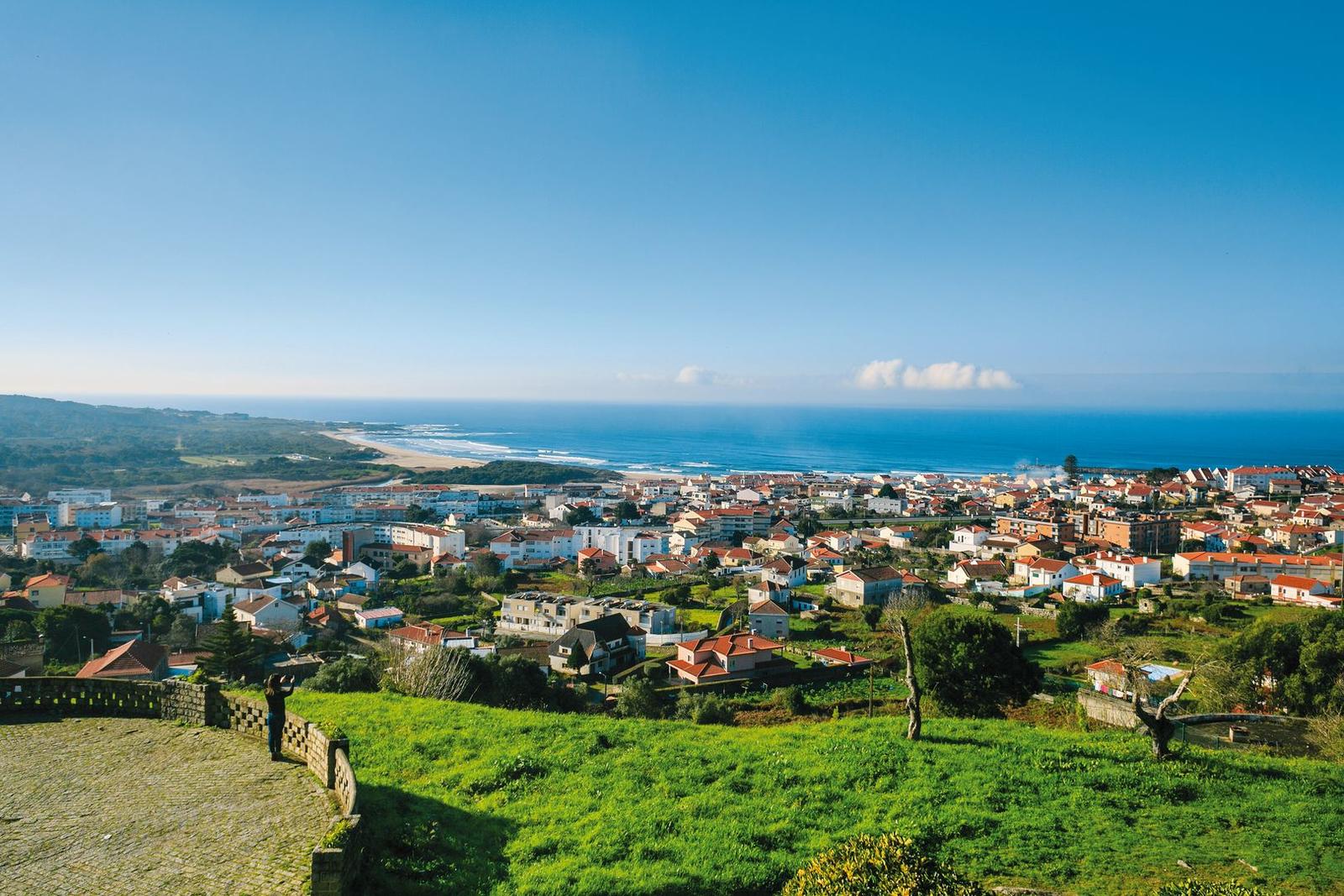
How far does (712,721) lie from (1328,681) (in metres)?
13.8

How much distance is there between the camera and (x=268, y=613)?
1245 inches

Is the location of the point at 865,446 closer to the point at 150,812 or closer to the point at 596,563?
the point at 596,563

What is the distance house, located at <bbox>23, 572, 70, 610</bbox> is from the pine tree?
16630mm

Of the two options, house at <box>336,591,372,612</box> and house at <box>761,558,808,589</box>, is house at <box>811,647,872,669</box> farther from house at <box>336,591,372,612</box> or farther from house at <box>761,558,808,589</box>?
house at <box>336,591,372,612</box>

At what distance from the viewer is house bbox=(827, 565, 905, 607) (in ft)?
122

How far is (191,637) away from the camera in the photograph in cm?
2972

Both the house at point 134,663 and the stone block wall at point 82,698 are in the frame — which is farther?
the house at point 134,663

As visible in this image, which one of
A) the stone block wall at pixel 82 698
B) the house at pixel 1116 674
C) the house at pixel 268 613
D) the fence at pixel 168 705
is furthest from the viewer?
the house at pixel 268 613

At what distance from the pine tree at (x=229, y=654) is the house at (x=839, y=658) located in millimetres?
17618

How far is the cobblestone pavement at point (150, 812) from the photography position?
214 inches

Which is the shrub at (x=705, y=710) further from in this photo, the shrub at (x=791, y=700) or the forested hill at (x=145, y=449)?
the forested hill at (x=145, y=449)

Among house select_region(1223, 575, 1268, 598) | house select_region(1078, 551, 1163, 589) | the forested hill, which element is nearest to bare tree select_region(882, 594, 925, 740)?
house select_region(1078, 551, 1163, 589)

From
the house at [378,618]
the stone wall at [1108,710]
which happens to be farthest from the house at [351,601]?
the stone wall at [1108,710]

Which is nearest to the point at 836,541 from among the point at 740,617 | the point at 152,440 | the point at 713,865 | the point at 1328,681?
the point at 740,617
